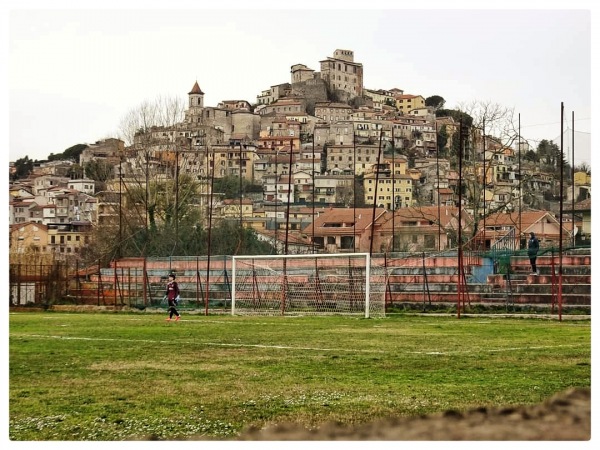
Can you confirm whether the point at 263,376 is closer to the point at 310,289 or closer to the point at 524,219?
the point at 310,289

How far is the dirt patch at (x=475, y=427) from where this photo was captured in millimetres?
9414

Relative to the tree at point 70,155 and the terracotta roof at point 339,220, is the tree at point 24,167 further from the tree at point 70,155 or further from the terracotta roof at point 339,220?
the terracotta roof at point 339,220

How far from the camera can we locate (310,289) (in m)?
35.0

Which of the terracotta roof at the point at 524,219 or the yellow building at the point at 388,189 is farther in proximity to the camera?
the yellow building at the point at 388,189

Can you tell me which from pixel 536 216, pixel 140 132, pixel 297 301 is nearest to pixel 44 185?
pixel 140 132

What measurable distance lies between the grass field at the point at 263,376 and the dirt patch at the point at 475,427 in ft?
1.44

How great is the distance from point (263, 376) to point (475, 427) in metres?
4.92

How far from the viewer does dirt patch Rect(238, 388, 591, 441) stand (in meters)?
9.41

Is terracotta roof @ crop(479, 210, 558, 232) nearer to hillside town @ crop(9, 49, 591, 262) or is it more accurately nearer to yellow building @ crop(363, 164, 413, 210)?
hillside town @ crop(9, 49, 591, 262)

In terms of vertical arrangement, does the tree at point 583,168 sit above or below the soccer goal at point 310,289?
above

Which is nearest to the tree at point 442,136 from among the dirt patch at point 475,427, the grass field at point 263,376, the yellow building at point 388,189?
the yellow building at point 388,189

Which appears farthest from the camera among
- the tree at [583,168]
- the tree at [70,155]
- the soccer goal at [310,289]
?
the tree at [70,155]

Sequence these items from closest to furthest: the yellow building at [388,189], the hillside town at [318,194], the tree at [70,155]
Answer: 1. the hillside town at [318,194]
2. the yellow building at [388,189]
3. the tree at [70,155]

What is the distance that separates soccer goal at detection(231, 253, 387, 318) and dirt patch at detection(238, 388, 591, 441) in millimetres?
20842
